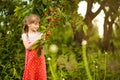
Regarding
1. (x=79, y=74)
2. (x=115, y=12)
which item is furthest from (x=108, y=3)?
(x=79, y=74)

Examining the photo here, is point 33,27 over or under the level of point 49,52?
over

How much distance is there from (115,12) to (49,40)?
536cm

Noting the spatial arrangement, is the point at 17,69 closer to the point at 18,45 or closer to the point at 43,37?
the point at 18,45

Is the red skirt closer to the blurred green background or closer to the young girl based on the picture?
the young girl

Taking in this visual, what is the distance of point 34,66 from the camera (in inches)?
232

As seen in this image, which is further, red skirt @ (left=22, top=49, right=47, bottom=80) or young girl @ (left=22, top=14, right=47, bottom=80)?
red skirt @ (left=22, top=49, right=47, bottom=80)

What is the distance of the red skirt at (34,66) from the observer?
5.84 meters

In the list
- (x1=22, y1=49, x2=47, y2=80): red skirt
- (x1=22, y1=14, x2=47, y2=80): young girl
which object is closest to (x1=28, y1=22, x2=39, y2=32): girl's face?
(x1=22, y1=14, x2=47, y2=80): young girl

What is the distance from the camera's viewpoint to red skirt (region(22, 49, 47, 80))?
5.84 meters

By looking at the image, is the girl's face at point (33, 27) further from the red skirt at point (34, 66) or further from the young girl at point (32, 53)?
the red skirt at point (34, 66)

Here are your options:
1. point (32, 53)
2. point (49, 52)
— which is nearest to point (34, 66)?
point (32, 53)

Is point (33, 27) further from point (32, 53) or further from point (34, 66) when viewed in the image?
→ point (34, 66)

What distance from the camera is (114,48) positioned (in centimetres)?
1362

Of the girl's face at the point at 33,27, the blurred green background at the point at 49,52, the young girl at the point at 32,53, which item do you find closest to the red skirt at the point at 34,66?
the young girl at the point at 32,53
